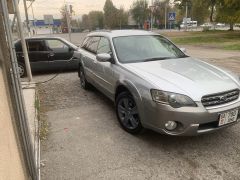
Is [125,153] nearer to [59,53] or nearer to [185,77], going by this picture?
[185,77]

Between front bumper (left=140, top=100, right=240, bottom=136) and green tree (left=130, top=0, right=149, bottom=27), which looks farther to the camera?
green tree (left=130, top=0, right=149, bottom=27)

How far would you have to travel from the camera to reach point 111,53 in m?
4.79

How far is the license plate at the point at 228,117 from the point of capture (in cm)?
345

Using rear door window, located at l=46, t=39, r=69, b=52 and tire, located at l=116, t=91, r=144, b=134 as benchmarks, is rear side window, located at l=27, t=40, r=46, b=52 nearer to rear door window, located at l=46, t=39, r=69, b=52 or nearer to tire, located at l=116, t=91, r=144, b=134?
rear door window, located at l=46, t=39, r=69, b=52

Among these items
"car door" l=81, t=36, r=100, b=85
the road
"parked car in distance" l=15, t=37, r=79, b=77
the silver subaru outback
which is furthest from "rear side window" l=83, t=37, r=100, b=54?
"parked car in distance" l=15, t=37, r=79, b=77

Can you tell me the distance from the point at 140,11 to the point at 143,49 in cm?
7089

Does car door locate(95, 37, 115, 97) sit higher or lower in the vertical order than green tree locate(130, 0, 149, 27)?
lower

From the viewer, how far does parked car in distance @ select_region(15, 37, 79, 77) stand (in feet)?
29.8

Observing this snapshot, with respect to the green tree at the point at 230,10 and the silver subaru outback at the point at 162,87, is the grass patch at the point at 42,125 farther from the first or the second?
the green tree at the point at 230,10

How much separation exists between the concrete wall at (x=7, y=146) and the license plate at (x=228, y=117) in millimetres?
2482

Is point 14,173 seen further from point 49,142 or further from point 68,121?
point 68,121

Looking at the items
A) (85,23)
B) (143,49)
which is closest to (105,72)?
(143,49)

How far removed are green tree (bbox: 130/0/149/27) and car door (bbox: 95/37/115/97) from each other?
223ft

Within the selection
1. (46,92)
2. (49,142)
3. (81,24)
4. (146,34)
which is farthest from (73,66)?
(81,24)
